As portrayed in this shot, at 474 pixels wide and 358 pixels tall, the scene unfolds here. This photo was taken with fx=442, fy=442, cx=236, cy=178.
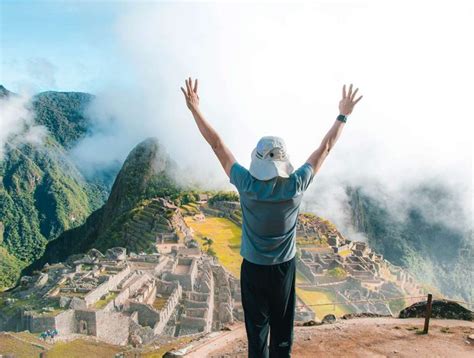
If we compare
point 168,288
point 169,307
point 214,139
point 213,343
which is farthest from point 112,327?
point 214,139

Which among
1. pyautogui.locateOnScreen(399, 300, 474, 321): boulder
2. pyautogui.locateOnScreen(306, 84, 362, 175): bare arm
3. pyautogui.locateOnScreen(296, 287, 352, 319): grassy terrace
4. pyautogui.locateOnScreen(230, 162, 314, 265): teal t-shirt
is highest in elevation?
pyautogui.locateOnScreen(306, 84, 362, 175): bare arm

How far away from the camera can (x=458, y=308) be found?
6.87 meters

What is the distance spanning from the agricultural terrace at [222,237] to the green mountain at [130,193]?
1195 centimetres

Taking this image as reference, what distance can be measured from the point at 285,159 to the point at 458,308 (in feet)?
18.0

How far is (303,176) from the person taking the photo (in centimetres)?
287

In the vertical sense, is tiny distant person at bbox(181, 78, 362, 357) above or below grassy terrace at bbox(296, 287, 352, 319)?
above

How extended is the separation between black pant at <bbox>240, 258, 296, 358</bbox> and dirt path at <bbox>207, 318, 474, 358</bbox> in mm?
2461

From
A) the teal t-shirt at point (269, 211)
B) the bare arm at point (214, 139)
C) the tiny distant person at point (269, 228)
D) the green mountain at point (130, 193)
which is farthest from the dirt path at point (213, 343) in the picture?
the green mountain at point (130, 193)

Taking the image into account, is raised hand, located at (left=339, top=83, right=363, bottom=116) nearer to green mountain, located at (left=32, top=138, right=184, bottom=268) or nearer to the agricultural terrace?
the agricultural terrace

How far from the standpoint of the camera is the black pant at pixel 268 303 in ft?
9.72

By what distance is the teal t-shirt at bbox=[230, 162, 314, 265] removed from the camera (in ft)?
9.08

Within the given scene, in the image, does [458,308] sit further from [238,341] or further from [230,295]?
[230,295]

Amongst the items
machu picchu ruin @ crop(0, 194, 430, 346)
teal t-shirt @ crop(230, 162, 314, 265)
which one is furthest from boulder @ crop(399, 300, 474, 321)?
teal t-shirt @ crop(230, 162, 314, 265)

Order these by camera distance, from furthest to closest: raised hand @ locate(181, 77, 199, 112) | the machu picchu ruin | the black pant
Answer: the machu picchu ruin, raised hand @ locate(181, 77, 199, 112), the black pant
